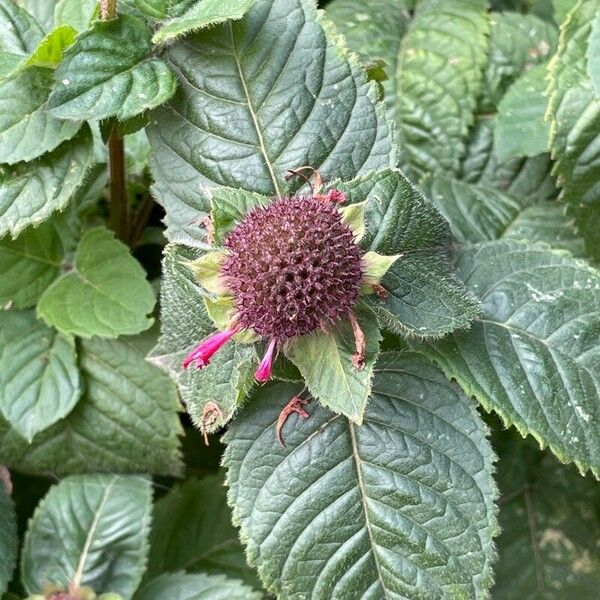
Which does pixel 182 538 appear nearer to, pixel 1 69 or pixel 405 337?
pixel 405 337

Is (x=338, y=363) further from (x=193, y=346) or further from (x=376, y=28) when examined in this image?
(x=376, y=28)

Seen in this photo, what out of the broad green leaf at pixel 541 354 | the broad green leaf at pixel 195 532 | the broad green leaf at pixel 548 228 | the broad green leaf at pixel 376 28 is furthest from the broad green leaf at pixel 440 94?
the broad green leaf at pixel 195 532

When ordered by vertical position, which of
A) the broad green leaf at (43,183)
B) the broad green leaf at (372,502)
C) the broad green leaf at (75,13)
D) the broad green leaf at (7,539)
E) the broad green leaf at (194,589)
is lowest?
the broad green leaf at (7,539)

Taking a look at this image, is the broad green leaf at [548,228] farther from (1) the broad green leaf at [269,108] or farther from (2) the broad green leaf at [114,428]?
(2) the broad green leaf at [114,428]

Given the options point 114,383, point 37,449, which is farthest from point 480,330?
point 37,449

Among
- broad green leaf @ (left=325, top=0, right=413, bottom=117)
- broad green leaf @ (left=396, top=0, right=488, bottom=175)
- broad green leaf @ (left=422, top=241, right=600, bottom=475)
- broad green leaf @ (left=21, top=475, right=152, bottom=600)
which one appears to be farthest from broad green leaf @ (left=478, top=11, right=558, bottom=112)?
broad green leaf @ (left=21, top=475, right=152, bottom=600)

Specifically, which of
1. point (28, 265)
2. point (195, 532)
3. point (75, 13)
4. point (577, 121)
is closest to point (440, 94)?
point (577, 121)
